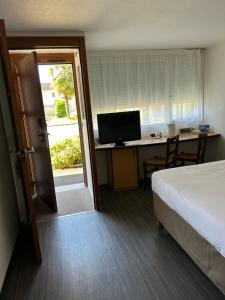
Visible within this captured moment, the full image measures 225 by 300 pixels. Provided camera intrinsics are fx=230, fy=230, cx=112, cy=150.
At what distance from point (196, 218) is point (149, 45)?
2.86m

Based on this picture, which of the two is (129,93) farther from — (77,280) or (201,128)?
(77,280)

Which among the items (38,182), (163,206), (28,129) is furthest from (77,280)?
(28,129)

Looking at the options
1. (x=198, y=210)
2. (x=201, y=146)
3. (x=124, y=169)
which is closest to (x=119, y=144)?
(x=124, y=169)

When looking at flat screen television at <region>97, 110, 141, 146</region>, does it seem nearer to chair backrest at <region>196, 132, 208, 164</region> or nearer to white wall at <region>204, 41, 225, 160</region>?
chair backrest at <region>196, 132, 208, 164</region>

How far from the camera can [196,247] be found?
A: 6.02 feet

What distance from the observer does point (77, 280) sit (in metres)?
1.95

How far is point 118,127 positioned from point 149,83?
1.05 metres

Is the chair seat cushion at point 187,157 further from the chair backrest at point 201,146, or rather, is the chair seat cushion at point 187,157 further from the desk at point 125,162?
the desk at point 125,162

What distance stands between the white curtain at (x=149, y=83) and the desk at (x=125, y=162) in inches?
22.8

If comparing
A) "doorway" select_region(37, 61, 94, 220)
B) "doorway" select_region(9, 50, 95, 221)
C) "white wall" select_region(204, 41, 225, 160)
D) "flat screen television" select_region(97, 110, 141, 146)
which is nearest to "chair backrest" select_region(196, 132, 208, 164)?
"white wall" select_region(204, 41, 225, 160)

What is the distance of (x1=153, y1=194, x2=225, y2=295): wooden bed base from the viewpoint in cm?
160

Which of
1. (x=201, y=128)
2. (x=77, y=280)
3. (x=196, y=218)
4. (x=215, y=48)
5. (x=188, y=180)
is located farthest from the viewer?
(x=201, y=128)

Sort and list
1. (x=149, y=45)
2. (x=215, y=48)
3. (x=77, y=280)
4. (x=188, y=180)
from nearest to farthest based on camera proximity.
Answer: (x=77, y=280)
(x=188, y=180)
(x=149, y=45)
(x=215, y=48)

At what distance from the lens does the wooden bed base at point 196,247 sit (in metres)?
1.60
